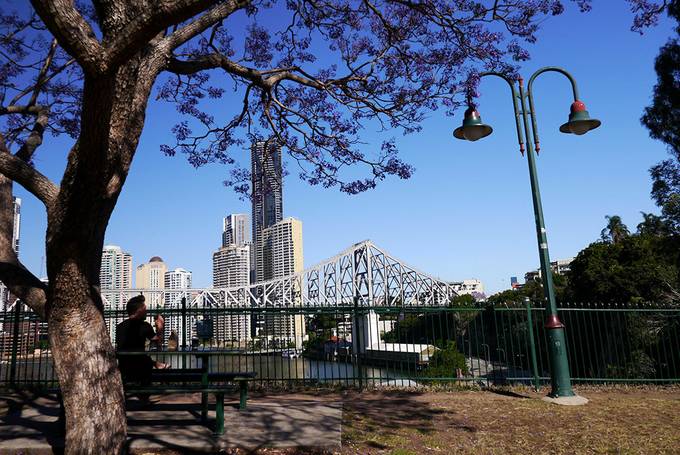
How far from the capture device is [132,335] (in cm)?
570

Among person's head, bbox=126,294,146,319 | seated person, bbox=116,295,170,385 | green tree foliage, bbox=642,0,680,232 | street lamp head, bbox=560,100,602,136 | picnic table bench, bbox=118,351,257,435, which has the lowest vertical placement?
picnic table bench, bbox=118,351,257,435

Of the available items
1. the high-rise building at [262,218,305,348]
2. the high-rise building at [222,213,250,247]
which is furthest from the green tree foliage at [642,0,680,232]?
the high-rise building at [222,213,250,247]

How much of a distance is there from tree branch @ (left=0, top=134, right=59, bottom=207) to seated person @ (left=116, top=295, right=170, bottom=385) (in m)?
1.88

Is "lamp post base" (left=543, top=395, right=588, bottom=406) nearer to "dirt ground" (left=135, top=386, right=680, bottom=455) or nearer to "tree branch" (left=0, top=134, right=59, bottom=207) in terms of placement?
"dirt ground" (left=135, top=386, right=680, bottom=455)

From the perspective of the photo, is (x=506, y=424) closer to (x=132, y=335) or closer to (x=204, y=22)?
(x=132, y=335)

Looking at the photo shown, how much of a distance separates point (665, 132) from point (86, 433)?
650 inches

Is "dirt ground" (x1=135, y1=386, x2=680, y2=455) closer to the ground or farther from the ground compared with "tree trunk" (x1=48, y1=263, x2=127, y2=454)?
closer to the ground

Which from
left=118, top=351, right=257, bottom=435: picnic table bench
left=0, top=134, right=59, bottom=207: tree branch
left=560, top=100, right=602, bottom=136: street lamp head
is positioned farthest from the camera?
left=560, top=100, right=602, bottom=136: street lamp head

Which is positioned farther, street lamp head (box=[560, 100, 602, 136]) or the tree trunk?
street lamp head (box=[560, 100, 602, 136])

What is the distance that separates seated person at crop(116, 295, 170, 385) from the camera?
534 centimetres

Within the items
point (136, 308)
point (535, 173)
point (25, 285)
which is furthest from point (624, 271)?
point (25, 285)

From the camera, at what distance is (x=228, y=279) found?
129 meters

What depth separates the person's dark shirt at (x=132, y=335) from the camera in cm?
567

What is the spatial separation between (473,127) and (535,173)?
4.04 feet
